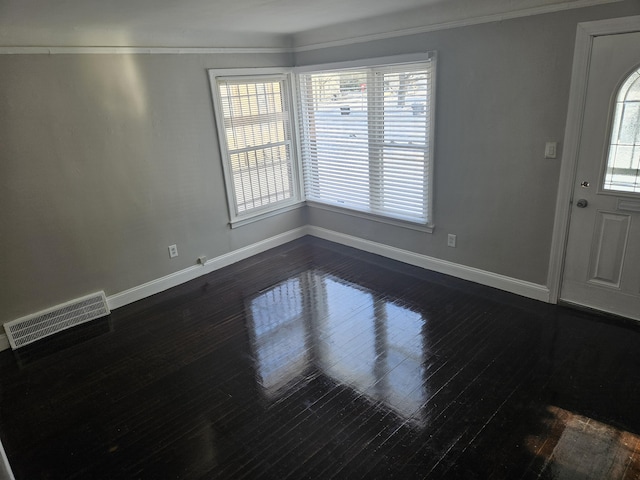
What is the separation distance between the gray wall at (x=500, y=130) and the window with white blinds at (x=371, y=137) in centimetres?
17

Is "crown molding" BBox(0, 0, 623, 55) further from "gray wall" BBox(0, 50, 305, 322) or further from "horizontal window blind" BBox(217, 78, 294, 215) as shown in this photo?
"horizontal window blind" BBox(217, 78, 294, 215)

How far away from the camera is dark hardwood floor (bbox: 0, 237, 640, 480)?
7.16 ft

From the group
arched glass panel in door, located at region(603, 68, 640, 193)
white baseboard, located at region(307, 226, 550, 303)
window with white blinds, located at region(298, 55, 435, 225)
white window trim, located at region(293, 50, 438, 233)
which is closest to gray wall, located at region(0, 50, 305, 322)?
white window trim, located at region(293, 50, 438, 233)

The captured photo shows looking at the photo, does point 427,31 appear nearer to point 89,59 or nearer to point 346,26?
point 346,26

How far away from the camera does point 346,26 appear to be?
13.7 feet

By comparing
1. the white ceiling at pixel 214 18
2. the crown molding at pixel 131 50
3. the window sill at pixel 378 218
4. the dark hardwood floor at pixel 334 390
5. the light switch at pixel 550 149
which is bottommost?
the dark hardwood floor at pixel 334 390

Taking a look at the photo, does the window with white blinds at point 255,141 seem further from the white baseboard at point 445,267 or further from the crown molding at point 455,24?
the white baseboard at point 445,267

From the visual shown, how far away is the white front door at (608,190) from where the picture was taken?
2.82 metres

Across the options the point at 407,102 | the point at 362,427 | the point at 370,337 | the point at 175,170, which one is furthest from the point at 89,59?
the point at 362,427

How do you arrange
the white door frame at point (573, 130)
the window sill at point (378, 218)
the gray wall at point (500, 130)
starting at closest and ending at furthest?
the white door frame at point (573, 130)
the gray wall at point (500, 130)
the window sill at point (378, 218)

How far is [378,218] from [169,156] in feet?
7.31

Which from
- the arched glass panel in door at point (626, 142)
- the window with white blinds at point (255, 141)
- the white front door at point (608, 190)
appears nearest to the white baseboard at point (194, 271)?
the window with white blinds at point (255, 141)

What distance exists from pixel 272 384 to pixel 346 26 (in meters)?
3.39

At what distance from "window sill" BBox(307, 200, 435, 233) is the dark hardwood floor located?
605 millimetres
